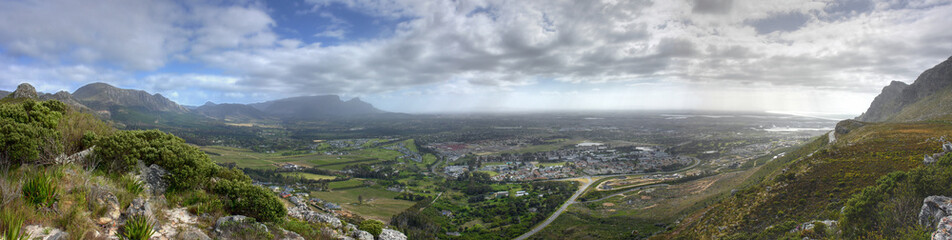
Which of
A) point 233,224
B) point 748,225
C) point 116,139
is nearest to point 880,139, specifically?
point 748,225

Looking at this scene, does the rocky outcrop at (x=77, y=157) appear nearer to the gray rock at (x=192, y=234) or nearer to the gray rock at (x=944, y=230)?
the gray rock at (x=192, y=234)

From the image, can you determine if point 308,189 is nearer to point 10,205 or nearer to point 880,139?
point 10,205

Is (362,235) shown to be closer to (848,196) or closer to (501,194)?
(848,196)

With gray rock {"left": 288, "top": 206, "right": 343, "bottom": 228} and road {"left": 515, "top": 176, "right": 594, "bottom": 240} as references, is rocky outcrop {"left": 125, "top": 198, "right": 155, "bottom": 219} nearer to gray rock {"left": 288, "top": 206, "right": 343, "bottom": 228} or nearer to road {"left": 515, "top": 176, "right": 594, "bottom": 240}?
gray rock {"left": 288, "top": 206, "right": 343, "bottom": 228}

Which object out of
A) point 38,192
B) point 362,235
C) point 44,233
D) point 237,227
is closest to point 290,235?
point 237,227

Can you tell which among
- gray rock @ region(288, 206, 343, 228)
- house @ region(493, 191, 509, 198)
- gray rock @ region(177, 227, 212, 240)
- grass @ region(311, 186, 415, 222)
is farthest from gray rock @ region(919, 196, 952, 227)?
house @ region(493, 191, 509, 198)

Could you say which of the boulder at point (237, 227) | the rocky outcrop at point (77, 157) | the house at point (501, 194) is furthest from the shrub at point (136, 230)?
the house at point (501, 194)
